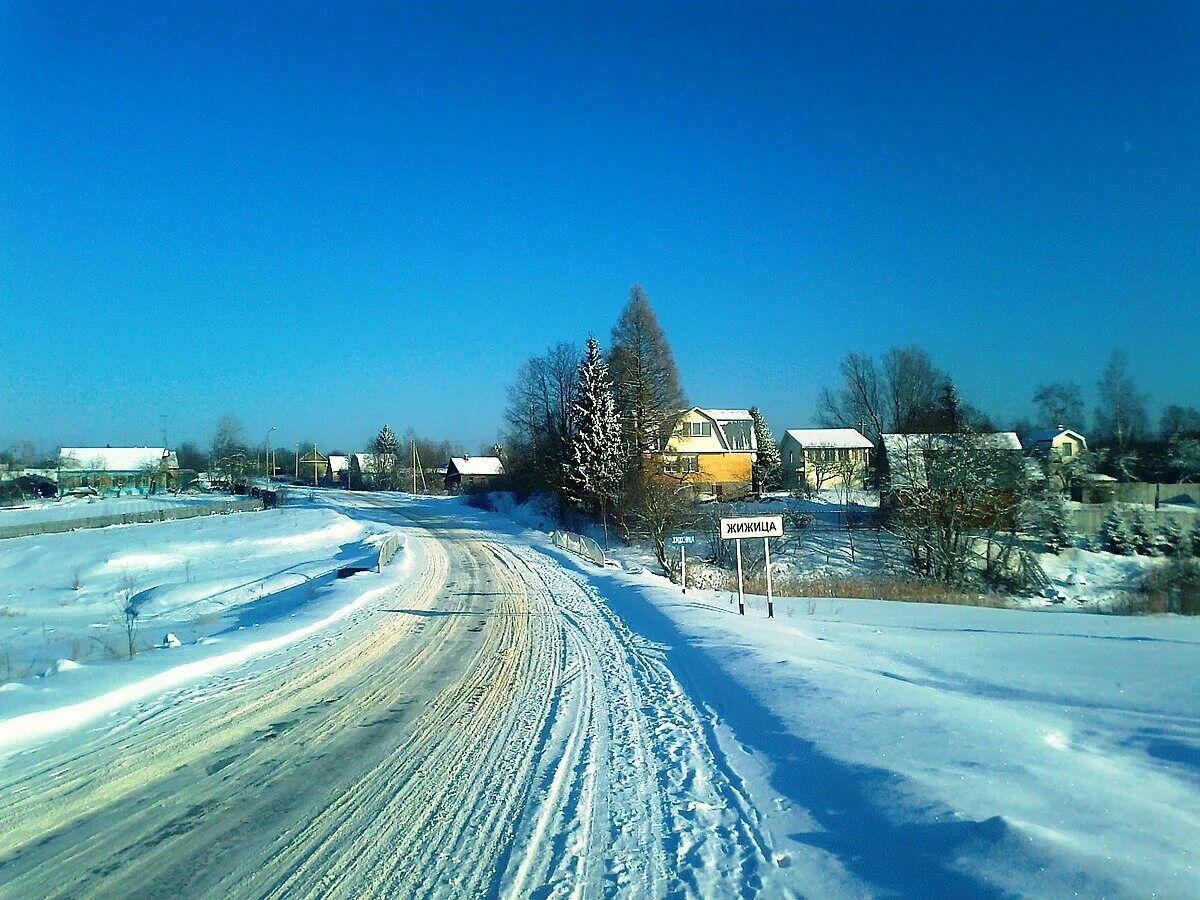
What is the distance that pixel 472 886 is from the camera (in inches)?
175

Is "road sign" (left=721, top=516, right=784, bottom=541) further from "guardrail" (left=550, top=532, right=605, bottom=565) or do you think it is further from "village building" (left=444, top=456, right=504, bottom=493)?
"village building" (left=444, top=456, right=504, bottom=493)

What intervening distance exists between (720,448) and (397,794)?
6203 cm

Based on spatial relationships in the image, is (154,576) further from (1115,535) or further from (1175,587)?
(1115,535)

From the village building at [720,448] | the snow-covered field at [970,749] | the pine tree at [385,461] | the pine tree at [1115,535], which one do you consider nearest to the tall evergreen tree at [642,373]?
the village building at [720,448]

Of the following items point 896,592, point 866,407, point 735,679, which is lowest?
point 896,592

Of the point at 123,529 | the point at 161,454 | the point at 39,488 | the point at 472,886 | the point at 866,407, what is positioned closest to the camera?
the point at 472,886

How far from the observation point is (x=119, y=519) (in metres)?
51.0

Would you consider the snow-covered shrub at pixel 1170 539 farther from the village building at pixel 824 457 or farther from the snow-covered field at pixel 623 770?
the snow-covered field at pixel 623 770

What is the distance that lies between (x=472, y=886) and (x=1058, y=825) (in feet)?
11.5

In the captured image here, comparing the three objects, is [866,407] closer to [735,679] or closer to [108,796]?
[735,679]

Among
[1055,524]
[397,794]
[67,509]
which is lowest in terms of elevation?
[1055,524]

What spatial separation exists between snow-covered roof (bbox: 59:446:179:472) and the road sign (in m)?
110

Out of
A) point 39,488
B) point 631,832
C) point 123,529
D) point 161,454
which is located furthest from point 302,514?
point 161,454

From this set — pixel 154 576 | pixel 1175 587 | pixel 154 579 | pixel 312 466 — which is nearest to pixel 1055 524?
pixel 1175 587
